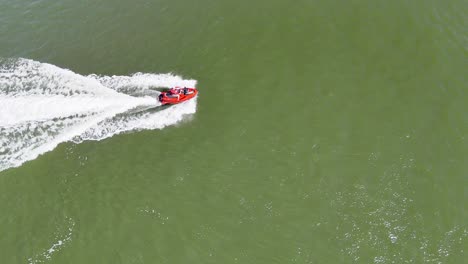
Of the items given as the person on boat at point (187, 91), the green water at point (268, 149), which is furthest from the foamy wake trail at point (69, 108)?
the green water at point (268, 149)

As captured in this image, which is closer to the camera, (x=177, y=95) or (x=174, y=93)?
(x=177, y=95)

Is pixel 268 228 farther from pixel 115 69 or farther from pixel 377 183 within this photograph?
pixel 115 69

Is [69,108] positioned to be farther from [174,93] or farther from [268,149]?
[268,149]

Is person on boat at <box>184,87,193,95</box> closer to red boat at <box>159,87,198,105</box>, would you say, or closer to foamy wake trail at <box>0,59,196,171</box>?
red boat at <box>159,87,198,105</box>

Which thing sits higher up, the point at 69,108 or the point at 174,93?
the point at 174,93

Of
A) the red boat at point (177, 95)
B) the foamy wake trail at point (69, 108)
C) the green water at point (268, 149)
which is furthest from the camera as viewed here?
the red boat at point (177, 95)

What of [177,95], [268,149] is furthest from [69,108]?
[268,149]

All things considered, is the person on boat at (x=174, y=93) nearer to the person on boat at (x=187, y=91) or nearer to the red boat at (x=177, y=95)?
the red boat at (x=177, y=95)
